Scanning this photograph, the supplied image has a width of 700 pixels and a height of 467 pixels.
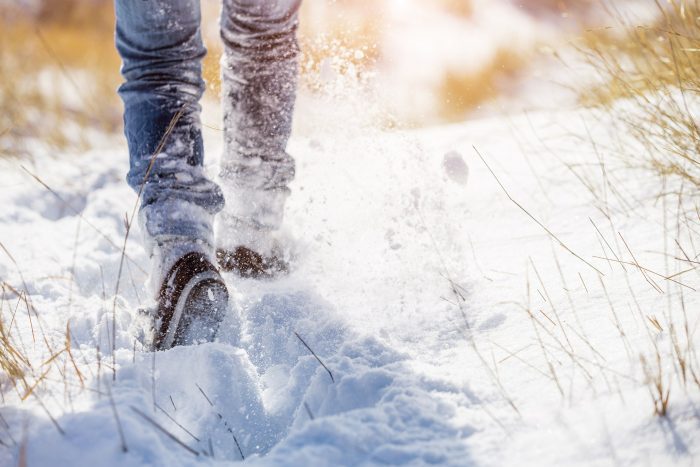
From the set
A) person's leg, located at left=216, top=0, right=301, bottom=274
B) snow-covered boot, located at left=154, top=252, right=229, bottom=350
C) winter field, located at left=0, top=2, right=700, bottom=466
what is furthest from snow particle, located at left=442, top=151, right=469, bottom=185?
snow-covered boot, located at left=154, top=252, right=229, bottom=350

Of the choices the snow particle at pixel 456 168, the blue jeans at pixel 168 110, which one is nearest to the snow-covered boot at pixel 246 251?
the blue jeans at pixel 168 110

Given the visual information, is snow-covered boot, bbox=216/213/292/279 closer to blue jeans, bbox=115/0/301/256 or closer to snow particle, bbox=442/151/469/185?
blue jeans, bbox=115/0/301/256

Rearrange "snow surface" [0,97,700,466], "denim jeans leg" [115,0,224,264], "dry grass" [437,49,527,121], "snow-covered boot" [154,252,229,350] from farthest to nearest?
"dry grass" [437,49,527,121]
"denim jeans leg" [115,0,224,264]
"snow-covered boot" [154,252,229,350]
"snow surface" [0,97,700,466]

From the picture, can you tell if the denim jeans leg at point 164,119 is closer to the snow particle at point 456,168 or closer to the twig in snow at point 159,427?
the twig in snow at point 159,427

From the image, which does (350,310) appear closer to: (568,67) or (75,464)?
(75,464)

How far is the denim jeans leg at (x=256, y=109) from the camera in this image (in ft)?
5.34

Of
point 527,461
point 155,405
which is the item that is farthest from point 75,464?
point 527,461

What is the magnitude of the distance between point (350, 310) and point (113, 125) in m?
3.46

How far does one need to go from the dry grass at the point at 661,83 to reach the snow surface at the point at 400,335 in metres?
0.10

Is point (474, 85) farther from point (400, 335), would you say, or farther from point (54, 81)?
point (400, 335)

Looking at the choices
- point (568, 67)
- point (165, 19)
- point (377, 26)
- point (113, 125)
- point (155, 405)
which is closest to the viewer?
point (155, 405)

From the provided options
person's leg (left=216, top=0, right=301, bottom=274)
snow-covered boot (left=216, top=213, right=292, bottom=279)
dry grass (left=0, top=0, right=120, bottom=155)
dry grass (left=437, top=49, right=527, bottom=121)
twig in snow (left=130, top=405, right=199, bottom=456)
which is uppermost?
dry grass (left=0, top=0, right=120, bottom=155)

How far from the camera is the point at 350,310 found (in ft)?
4.66

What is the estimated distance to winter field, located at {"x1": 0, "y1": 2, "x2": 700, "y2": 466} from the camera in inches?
31.5
